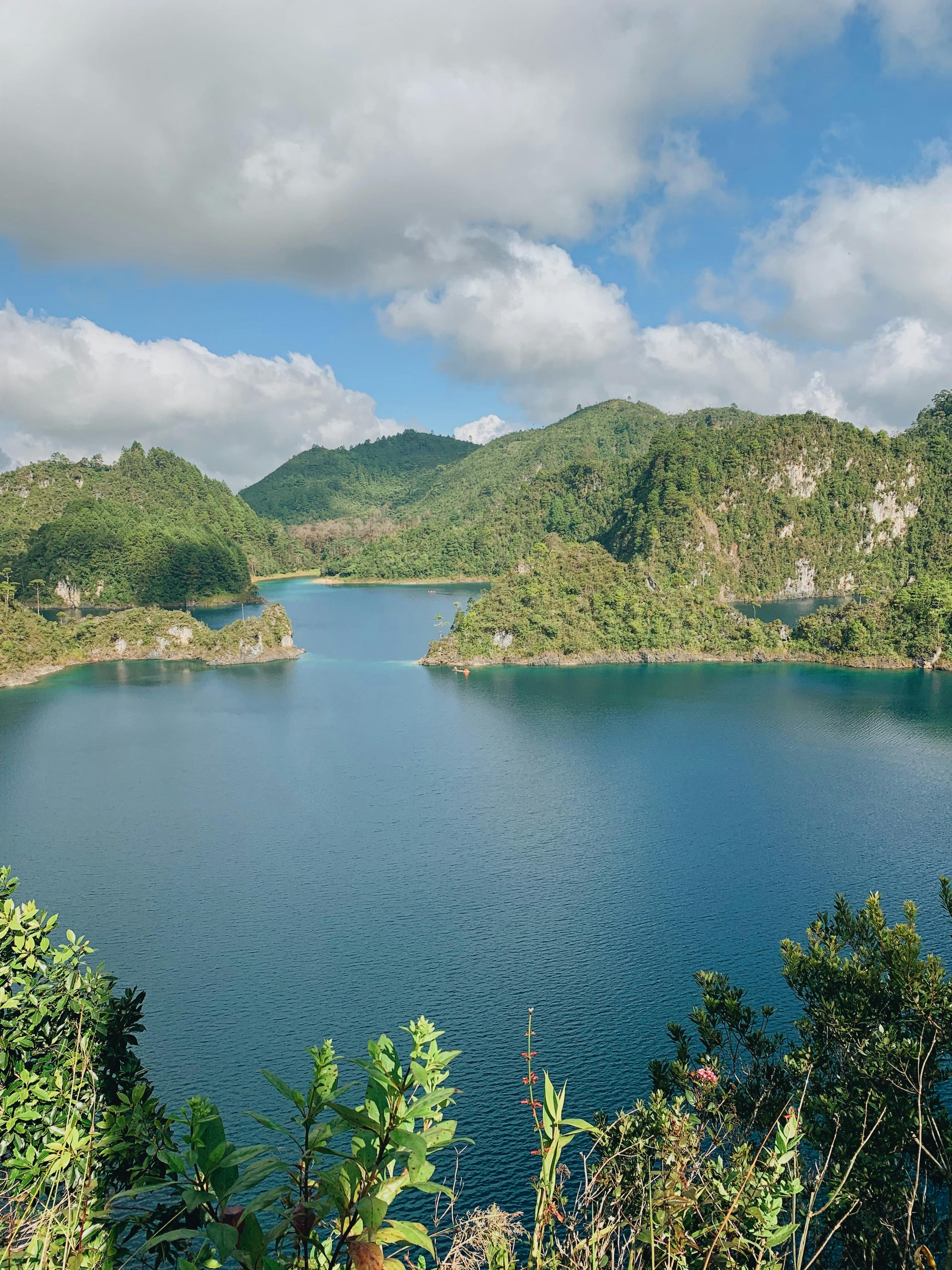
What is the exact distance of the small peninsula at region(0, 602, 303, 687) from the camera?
68.1 m

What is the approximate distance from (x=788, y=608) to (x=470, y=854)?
77197 mm

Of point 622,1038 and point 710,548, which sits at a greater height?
point 710,548

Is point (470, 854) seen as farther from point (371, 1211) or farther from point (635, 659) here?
point (635, 659)

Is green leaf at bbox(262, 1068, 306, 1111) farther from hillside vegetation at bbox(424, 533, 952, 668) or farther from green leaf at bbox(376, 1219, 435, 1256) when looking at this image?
hillside vegetation at bbox(424, 533, 952, 668)

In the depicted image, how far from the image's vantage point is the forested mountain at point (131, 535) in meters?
99.4

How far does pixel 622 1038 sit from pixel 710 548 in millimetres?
88244

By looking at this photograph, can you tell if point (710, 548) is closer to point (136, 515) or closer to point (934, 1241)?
point (136, 515)

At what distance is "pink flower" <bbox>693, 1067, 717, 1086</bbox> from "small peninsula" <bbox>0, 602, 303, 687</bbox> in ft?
203

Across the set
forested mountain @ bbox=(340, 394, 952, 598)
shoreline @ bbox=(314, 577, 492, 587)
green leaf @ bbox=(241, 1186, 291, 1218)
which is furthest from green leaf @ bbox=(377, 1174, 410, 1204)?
shoreline @ bbox=(314, 577, 492, 587)

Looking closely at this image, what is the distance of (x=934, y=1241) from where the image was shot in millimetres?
9109

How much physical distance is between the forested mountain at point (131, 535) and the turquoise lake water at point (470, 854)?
47858 millimetres

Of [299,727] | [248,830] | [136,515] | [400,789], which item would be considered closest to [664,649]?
[299,727]

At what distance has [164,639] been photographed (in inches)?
2761

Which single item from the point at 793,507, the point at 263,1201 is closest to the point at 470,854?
the point at 263,1201
